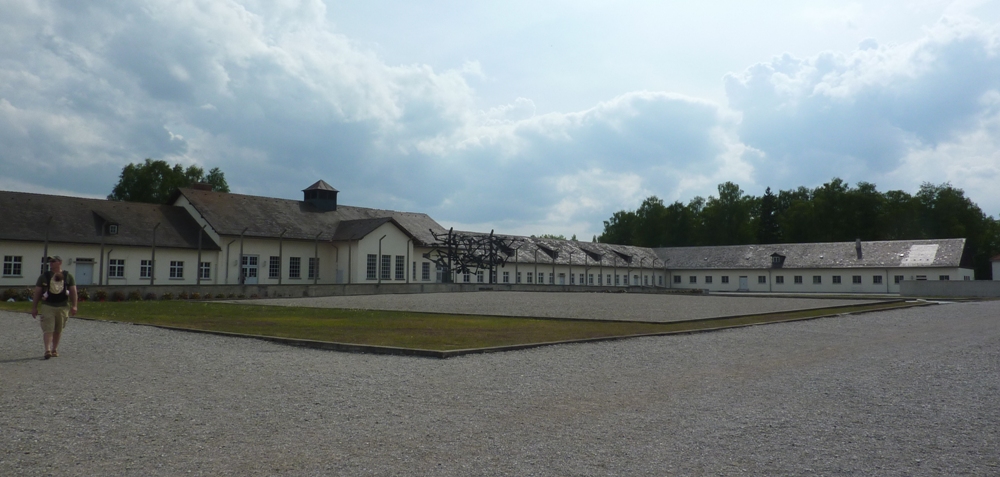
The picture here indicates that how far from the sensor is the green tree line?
80750 millimetres

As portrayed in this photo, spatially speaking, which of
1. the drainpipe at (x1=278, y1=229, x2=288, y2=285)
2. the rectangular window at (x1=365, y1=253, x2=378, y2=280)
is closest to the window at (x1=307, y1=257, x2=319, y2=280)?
the drainpipe at (x1=278, y1=229, x2=288, y2=285)

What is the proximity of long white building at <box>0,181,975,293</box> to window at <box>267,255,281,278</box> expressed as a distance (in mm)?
71

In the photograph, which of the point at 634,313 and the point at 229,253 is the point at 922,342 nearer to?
the point at 634,313

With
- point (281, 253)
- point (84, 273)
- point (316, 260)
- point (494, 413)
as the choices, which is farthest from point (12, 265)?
point (494, 413)

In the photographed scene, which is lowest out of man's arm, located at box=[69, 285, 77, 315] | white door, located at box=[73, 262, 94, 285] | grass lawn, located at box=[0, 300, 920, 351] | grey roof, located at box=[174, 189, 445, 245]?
grass lawn, located at box=[0, 300, 920, 351]

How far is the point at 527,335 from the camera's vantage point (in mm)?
15656

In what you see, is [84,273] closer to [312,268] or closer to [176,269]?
[176,269]

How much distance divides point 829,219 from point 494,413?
86519 millimetres

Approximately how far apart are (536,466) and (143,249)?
42.2 meters

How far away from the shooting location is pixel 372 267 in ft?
170

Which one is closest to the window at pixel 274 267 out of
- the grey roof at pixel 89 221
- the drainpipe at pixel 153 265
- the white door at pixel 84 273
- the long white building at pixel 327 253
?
the long white building at pixel 327 253

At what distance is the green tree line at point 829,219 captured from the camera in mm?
80750

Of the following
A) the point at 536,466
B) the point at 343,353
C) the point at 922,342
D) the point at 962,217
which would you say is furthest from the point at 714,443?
the point at 962,217

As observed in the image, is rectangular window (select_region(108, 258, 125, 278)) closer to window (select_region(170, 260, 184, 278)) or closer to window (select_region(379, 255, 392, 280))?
window (select_region(170, 260, 184, 278))
